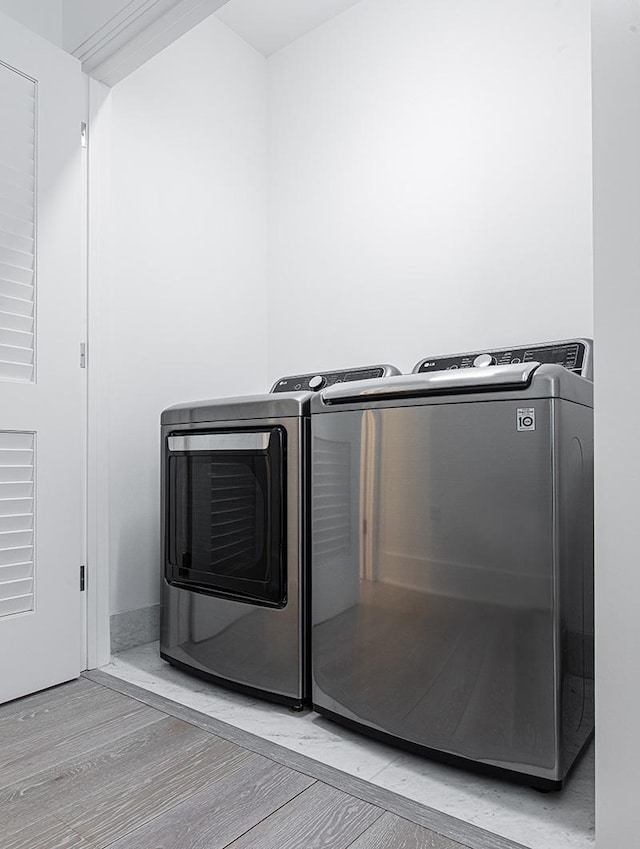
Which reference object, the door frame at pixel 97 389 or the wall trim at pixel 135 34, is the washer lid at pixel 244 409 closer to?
the door frame at pixel 97 389

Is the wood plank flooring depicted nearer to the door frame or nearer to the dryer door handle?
the door frame

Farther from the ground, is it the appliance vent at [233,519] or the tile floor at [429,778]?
the appliance vent at [233,519]

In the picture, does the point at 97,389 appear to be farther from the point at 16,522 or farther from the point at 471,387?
the point at 471,387

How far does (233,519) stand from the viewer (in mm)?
1727

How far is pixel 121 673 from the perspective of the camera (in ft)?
6.19

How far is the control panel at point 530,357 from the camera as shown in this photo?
1726 millimetres

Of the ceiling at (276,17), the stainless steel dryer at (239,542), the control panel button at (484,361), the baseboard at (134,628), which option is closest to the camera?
the stainless steel dryer at (239,542)

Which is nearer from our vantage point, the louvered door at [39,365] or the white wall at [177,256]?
the louvered door at [39,365]

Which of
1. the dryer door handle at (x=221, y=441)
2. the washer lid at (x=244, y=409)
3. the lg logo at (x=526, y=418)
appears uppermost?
the washer lid at (x=244, y=409)

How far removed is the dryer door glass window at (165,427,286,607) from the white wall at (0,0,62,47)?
1.30 metres

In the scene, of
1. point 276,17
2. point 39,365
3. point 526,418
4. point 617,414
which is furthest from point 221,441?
point 276,17

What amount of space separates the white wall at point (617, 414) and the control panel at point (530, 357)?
0.67 meters

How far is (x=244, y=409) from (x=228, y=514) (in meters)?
0.30

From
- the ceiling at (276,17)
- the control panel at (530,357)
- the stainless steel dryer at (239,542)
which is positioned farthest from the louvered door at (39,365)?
the control panel at (530,357)
